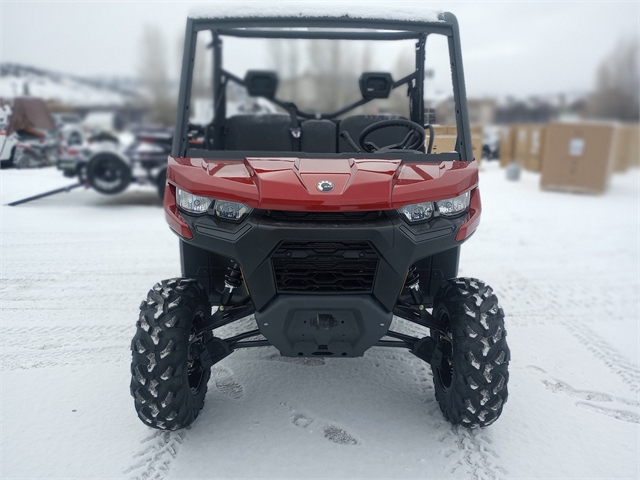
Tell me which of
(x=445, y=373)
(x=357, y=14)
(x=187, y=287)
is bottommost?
(x=445, y=373)

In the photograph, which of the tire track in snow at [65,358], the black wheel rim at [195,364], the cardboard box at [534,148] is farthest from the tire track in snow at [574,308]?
the cardboard box at [534,148]

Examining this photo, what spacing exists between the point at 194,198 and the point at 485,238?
4.28 meters

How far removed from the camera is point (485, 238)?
5570mm

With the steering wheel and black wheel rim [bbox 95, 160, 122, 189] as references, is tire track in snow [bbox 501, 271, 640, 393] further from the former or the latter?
black wheel rim [bbox 95, 160, 122, 189]

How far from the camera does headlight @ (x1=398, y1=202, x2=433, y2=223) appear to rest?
6.35ft

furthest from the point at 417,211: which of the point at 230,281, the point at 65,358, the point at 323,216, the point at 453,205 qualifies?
the point at 65,358

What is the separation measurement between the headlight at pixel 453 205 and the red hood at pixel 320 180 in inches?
1.4

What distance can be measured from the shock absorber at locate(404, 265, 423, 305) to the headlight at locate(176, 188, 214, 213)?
988 millimetres

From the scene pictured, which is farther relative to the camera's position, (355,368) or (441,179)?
(355,368)

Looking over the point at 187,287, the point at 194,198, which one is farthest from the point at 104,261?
the point at 194,198

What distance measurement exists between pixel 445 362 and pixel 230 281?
1.09m

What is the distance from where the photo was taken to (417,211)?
6.42 ft

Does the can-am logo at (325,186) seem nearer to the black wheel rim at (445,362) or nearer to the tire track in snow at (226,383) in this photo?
the black wheel rim at (445,362)

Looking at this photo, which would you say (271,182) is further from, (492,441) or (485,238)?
(485,238)
